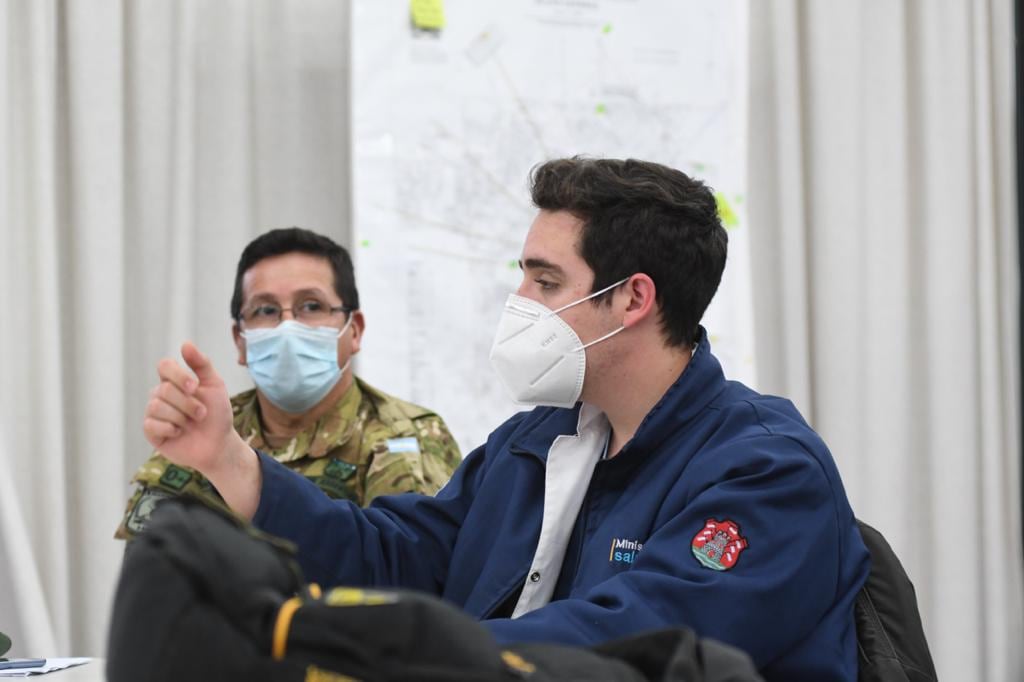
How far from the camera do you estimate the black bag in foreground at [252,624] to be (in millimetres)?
733

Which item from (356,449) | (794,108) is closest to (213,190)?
(356,449)

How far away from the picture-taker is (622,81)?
3.78 metres

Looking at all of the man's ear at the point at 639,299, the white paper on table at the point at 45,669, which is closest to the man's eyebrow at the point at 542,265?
the man's ear at the point at 639,299

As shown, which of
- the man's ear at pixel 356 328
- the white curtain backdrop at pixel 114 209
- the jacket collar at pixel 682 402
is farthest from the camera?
the white curtain backdrop at pixel 114 209

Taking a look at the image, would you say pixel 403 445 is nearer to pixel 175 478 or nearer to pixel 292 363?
pixel 292 363

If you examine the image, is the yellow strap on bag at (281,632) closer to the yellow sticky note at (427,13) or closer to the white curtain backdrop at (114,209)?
the white curtain backdrop at (114,209)

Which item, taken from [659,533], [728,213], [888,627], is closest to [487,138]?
[728,213]

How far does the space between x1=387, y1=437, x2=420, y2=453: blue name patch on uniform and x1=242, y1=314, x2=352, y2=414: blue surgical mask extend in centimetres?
24

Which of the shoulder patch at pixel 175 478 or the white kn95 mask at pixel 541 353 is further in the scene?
the shoulder patch at pixel 175 478

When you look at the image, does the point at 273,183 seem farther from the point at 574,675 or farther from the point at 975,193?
the point at 574,675

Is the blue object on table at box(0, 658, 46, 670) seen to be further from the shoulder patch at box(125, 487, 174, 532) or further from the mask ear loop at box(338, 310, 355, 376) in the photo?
the mask ear loop at box(338, 310, 355, 376)

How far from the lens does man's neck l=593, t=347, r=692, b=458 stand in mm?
1903

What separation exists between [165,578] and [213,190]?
313 cm

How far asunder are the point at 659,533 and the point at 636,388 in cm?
43
